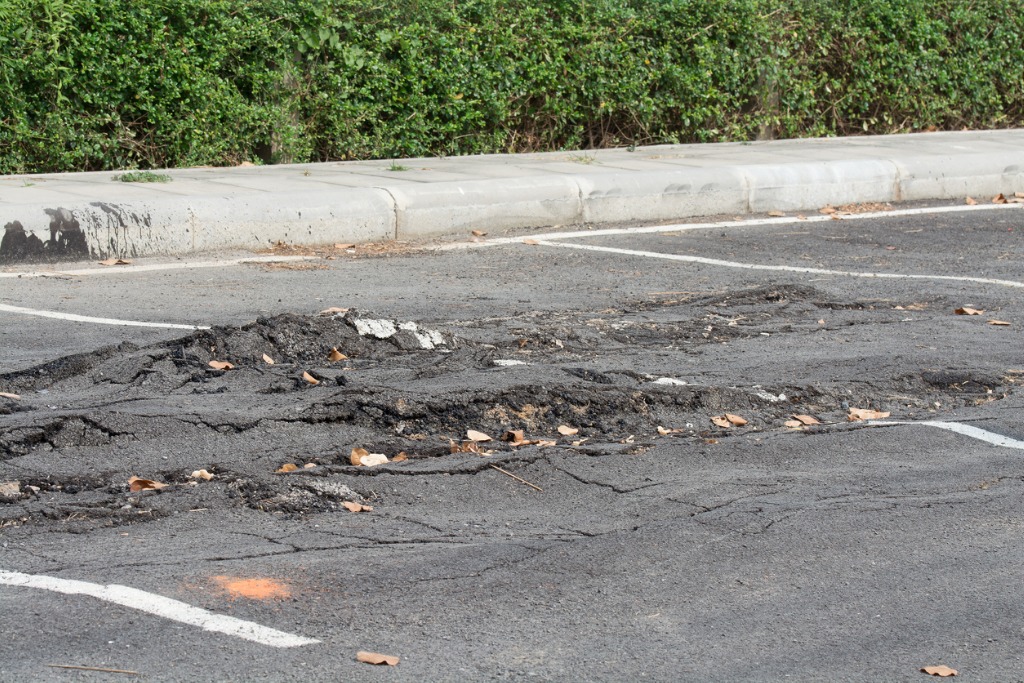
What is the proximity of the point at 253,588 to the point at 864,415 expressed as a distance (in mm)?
2764

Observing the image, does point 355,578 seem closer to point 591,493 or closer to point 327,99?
point 591,493

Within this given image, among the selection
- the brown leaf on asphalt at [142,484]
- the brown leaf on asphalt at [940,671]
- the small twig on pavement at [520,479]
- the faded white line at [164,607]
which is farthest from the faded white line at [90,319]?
the brown leaf on asphalt at [940,671]

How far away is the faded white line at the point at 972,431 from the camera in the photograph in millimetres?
5152

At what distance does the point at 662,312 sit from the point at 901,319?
1.22 m

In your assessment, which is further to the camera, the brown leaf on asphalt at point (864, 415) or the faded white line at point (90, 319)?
the faded white line at point (90, 319)

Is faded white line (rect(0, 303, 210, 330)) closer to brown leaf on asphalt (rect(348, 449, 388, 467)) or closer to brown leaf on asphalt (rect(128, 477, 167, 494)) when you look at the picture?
brown leaf on asphalt (rect(348, 449, 388, 467))

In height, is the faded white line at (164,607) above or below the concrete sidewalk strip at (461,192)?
below

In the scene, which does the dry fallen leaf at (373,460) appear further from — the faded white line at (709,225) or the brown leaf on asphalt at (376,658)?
the faded white line at (709,225)

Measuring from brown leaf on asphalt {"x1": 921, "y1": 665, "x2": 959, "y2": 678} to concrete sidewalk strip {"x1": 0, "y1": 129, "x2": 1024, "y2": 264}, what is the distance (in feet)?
21.5

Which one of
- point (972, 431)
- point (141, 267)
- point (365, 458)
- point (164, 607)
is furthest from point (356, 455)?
point (141, 267)

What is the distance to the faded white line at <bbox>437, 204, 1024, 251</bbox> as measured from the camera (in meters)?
9.75

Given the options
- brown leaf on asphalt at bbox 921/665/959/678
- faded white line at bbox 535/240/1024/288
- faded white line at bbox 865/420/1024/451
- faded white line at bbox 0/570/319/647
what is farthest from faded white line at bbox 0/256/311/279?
brown leaf on asphalt at bbox 921/665/959/678

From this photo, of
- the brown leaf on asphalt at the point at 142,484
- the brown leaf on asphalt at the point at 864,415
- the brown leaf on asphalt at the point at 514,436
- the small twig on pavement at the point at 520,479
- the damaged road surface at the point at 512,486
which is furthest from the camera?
the brown leaf on asphalt at the point at 864,415

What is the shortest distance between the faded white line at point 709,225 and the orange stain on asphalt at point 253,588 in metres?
5.77
